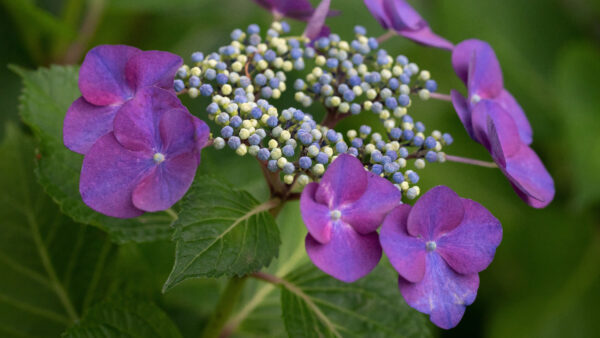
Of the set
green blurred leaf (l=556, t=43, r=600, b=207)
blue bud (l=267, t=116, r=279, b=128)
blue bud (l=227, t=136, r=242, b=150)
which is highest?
blue bud (l=267, t=116, r=279, b=128)

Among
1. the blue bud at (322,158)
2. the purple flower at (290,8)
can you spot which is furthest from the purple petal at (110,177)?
the purple flower at (290,8)

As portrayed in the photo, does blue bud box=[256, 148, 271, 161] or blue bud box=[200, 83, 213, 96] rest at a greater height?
blue bud box=[200, 83, 213, 96]

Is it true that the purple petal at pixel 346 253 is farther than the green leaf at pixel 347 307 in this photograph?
No

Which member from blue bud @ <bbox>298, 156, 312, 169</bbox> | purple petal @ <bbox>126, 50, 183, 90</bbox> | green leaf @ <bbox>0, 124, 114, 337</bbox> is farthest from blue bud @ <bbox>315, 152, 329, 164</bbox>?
green leaf @ <bbox>0, 124, 114, 337</bbox>

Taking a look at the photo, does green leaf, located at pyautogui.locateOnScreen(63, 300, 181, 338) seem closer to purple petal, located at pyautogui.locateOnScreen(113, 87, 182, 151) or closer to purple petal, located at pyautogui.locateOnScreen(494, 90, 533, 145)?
purple petal, located at pyautogui.locateOnScreen(113, 87, 182, 151)

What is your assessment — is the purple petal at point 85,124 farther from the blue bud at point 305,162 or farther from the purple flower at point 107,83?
the blue bud at point 305,162
